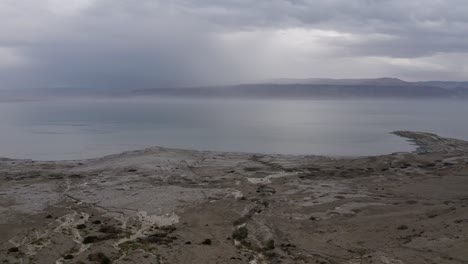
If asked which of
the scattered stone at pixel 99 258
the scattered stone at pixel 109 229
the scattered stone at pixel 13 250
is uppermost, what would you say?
the scattered stone at pixel 99 258

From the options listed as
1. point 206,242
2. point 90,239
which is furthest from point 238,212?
point 90,239

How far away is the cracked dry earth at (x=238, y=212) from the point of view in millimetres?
15570

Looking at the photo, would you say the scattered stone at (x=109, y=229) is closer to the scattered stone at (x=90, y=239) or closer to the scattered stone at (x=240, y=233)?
the scattered stone at (x=90, y=239)

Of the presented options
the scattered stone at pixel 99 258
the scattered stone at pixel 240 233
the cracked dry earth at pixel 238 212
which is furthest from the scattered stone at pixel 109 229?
the scattered stone at pixel 240 233

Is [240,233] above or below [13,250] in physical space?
above

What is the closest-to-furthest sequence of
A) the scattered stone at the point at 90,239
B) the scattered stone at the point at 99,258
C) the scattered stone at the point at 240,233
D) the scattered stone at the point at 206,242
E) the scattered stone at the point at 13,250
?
the scattered stone at the point at 99,258 → the scattered stone at the point at 13,250 → the scattered stone at the point at 90,239 → the scattered stone at the point at 206,242 → the scattered stone at the point at 240,233

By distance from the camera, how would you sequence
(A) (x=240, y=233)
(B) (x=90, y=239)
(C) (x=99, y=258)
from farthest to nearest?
(A) (x=240, y=233), (B) (x=90, y=239), (C) (x=99, y=258)

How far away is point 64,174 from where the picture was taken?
3047cm

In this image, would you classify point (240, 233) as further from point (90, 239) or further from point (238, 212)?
point (90, 239)

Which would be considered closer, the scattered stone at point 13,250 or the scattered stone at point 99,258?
the scattered stone at point 99,258

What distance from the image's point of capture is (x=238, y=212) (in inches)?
820

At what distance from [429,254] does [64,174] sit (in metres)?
22.3

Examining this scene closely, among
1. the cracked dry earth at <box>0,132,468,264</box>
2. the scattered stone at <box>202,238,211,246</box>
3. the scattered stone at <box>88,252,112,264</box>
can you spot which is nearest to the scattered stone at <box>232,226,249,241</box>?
the cracked dry earth at <box>0,132,468,264</box>

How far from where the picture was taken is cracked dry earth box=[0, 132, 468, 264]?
15570 millimetres
